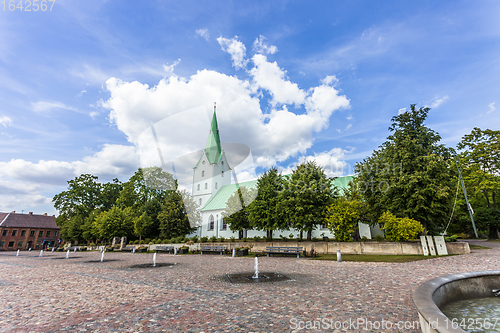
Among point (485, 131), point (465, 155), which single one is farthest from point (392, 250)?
point (485, 131)

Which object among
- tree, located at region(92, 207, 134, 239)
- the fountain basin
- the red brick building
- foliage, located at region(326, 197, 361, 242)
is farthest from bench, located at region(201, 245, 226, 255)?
the red brick building

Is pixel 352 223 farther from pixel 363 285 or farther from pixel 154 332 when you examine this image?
pixel 154 332

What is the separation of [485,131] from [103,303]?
4670cm

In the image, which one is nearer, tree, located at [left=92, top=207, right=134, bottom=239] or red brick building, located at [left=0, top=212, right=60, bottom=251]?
tree, located at [left=92, top=207, right=134, bottom=239]

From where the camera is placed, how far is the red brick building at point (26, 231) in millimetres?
66312

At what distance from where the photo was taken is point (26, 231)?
70375 mm

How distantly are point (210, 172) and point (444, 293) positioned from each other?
178ft

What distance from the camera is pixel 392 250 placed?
67.4 ft

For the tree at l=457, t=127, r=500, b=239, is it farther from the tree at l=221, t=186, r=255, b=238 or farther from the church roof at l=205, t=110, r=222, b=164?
the church roof at l=205, t=110, r=222, b=164

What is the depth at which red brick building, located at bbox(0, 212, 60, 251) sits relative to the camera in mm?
66312

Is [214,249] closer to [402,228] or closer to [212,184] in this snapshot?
[402,228]

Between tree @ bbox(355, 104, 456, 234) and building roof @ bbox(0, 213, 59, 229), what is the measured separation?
89733mm

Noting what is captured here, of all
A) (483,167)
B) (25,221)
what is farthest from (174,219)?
(25,221)

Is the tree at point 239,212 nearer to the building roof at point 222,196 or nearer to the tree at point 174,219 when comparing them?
the tree at point 174,219
